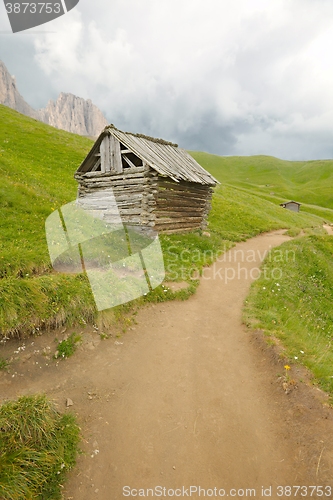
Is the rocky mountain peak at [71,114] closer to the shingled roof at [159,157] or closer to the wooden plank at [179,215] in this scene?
the shingled roof at [159,157]

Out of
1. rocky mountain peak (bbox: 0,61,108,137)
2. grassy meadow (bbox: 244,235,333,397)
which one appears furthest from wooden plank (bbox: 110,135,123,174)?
rocky mountain peak (bbox: 0,61,108,137)

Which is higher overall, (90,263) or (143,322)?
(90,263)

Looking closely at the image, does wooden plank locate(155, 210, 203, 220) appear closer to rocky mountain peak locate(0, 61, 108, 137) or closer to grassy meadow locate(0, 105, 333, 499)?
grassy meadow locate(0, 105, 333, 499)

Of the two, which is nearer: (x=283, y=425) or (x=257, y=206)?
(x=283, y=425)

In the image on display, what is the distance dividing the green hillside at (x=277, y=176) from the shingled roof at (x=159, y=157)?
62695 millimetres

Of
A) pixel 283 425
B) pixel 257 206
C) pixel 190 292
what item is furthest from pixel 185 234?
pixel 257 206

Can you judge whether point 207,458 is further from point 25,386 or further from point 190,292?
point 190,292

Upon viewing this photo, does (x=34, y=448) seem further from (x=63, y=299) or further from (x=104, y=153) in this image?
(x=104, y=153)

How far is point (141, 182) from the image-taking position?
1575 centimetres

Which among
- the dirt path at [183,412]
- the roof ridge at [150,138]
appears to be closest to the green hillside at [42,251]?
the dirt path at [183,412]

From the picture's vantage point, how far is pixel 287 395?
6.11m

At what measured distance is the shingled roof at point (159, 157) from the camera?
15516 millimetres

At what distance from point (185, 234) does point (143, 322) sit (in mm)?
10022

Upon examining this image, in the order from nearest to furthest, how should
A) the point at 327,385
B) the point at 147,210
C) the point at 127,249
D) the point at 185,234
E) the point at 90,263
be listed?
the point at 327,385
the point at 90,263
the point at 127,249
the point at 147,210
the point at 185,234
